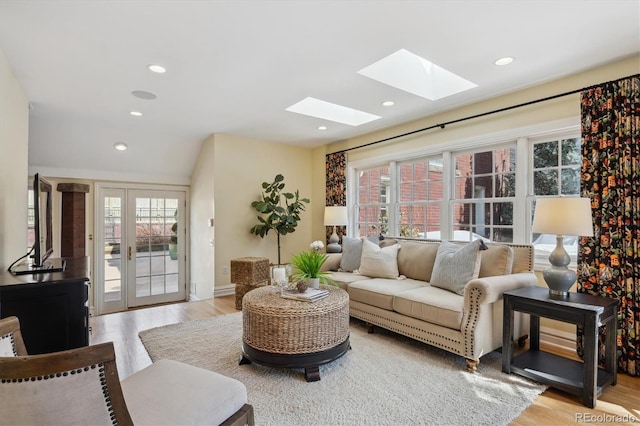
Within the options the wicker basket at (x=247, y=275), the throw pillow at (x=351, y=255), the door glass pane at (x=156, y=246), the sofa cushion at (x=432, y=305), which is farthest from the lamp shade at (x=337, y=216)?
the door glass pane at (x=156, y=246)

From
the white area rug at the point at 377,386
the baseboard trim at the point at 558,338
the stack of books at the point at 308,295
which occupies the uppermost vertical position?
the stack of books at the point at 308,295

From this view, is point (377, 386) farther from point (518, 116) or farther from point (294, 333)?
point (518, 116)

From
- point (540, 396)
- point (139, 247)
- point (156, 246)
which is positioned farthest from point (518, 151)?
point (139, 247)

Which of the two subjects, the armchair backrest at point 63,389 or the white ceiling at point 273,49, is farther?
the white ceiling at point 273,49

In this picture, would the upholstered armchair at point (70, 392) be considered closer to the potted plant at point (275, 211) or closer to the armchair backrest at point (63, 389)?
the armchair backrest at point (63, 389)

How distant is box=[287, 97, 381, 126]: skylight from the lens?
4125 mm

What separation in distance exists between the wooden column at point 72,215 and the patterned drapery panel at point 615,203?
5352 millimetres

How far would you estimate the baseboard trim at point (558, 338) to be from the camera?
3027 millimetres

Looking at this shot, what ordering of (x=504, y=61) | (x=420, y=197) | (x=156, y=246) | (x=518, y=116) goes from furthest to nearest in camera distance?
(x=156, y=246) → (x=420, y=197) → (x=518, y=116) → (x=504, y=61)

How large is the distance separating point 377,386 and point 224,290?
3.34 metres

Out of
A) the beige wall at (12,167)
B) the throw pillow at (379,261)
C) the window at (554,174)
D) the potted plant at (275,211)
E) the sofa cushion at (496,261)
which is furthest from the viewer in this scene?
the potted plant at (275,211)

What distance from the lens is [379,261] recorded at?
12.6ft

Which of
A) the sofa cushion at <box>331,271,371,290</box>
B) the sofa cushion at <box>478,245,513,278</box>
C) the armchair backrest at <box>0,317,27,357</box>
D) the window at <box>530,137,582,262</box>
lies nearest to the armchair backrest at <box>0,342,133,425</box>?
the armchair backrest at <box>0,317,27,357</box>

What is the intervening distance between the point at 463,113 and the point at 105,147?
5.02 m
